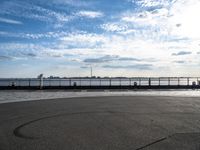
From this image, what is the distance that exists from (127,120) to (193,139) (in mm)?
3803

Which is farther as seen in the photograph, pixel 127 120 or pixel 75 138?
pixel 127 120

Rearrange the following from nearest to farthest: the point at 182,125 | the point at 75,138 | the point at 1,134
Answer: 1. the point at 75,138
2. the point at 1,134
3. the point at 182,125

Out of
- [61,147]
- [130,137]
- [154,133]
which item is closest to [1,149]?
[61,147]

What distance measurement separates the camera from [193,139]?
831 cm

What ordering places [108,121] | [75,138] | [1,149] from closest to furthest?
[1,149]
[75,138]
[108,121]

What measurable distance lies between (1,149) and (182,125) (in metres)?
6.07

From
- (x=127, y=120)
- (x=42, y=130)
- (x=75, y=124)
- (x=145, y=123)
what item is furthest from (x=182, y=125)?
(x=42, y=130)

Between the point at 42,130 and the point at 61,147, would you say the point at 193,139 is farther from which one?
the point at 42,130

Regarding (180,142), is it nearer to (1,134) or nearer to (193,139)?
(193,139)

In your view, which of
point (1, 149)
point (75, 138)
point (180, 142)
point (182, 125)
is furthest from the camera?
point (182, 125)

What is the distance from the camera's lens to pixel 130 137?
8.64m

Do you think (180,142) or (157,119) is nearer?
(180,142)

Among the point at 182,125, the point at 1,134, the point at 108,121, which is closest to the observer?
the point at 1,134

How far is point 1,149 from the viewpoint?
7.31 m
